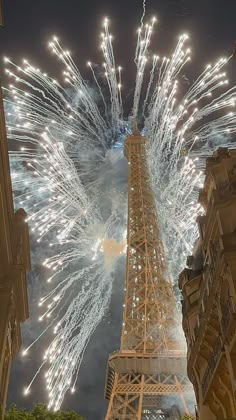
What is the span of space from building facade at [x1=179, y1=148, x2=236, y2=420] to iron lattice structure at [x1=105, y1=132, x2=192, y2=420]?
96.4 feet

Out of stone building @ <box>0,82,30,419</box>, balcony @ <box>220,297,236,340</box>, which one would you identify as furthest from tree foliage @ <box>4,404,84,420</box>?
balcony @ <box>220,297,236,340</box>

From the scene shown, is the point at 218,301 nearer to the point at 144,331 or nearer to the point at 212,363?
the point at 212,363

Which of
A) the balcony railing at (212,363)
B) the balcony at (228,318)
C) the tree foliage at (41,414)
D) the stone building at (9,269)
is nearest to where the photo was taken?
the balcony at (228,318)

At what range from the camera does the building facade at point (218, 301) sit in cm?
2268

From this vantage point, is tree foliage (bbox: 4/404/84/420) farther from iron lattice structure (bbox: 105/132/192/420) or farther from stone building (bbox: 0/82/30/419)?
iron lattice structure (bbox: 105/132/192/420)

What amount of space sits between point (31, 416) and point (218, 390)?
15621 mm

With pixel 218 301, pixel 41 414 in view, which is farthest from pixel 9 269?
pixel 41 414

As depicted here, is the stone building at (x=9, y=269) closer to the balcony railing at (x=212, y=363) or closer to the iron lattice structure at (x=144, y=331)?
the balcony railing at (x=212, y=363)

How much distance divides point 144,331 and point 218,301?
4179 centimetres

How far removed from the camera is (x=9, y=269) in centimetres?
2628

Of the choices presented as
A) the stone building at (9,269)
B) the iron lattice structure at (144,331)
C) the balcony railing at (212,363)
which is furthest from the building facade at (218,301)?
the iron lattice structure at (144,331)

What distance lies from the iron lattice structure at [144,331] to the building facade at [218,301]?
29377 millimetres

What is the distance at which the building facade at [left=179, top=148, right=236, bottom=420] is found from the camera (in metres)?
22.7

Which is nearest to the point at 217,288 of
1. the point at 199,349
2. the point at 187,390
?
the point at 199,349
